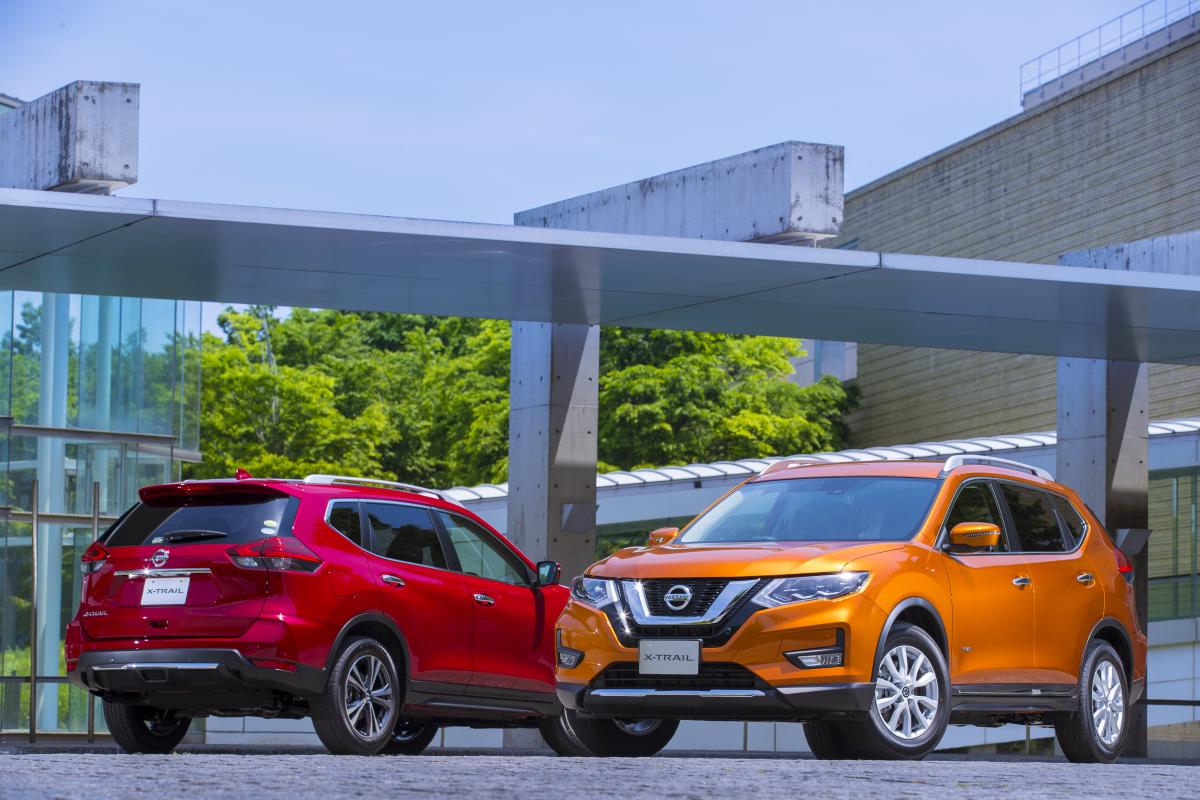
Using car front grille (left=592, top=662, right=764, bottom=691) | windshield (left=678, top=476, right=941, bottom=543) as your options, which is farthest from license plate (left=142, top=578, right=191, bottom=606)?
windshield (left=678, top=476, right=941, bottom=543)

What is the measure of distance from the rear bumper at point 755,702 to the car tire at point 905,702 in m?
0.18

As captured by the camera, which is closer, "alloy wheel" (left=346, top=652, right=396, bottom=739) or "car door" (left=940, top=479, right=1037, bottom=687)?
"car door" (left=940, top=479, right=1037, bottom=687)

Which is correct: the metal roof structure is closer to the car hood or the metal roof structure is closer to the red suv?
the red suv

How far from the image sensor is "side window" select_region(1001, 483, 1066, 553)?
12.1m

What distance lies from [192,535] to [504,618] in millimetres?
2426

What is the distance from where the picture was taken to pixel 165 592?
1119 cm

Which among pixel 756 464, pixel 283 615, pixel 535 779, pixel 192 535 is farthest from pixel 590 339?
pixel 756 464

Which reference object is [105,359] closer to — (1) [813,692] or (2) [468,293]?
(2) [468,293]

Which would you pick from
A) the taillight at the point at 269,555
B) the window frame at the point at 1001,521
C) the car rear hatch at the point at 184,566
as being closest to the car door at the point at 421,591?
the taillight at the point at 269,555

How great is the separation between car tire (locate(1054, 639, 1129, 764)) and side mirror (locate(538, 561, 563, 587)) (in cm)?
345

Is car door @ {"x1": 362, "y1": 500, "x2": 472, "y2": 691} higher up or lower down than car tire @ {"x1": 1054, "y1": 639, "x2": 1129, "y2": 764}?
higher up

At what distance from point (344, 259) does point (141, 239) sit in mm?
1565

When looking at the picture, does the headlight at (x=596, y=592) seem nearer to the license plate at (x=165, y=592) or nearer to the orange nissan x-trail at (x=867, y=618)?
the orange nissan x-trail at (x=867, y=618)

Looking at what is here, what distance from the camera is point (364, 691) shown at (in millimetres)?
11617
